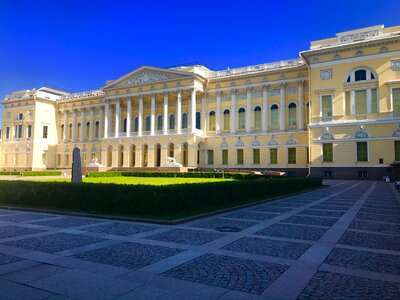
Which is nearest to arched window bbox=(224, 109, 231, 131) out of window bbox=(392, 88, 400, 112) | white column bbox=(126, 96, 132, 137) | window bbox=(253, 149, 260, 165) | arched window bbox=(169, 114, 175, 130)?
window bbox=(253, 149, 260, 165)

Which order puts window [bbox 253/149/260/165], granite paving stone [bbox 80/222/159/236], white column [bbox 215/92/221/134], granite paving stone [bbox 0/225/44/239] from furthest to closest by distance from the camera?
1. white column [bbox 215/92/221/134]
2. window [bbox 253/149/260/165]
3. granite paving stone [bbox 80/222/159/236]
4. granite paving stone [bbox 0/225/44/239]

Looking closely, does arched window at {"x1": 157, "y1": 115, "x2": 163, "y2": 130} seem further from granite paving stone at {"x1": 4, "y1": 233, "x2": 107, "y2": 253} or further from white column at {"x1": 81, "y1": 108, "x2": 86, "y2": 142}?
granite paving stone at {"x1": 4, "y1": 233, "x2": 107, "y2": 253}

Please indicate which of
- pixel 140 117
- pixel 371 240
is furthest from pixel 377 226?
pixel 140 117

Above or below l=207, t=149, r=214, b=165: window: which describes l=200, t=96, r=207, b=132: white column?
above

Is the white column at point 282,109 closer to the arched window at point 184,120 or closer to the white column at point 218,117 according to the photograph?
the white column at point 218,117

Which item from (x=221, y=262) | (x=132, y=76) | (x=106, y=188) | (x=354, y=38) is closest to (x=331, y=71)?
(x=354, y=38)

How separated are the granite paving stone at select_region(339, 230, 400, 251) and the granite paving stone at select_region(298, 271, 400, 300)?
2701 mm

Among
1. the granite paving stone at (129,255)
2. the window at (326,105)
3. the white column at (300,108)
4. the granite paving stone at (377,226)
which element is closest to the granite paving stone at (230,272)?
the granite paving stone at (129,255)

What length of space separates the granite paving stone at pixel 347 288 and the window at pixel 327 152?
39281 mm

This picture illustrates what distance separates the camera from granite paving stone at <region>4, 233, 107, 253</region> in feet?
24.4

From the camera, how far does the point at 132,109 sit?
6316cm

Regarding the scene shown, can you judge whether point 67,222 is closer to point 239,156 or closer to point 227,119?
point 239,156

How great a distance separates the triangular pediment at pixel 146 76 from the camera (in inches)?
2150

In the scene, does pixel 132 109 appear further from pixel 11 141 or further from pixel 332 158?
pixel 332 158
